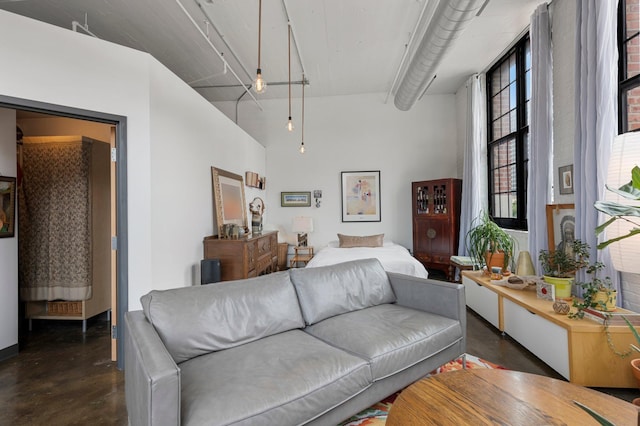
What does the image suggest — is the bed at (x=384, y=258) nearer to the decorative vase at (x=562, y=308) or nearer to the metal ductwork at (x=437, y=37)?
the decorative vase at (x=562, y=308)

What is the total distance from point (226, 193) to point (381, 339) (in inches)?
126

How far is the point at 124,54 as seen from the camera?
254 centimetres

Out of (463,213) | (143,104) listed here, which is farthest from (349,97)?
(143,104)

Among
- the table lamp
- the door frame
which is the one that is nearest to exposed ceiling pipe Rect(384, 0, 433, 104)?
the table lamp

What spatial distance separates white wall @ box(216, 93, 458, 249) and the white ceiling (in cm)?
98

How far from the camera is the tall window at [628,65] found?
240 cm

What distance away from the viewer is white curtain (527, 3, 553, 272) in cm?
Answer: 314

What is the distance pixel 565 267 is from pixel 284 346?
2.54 meters

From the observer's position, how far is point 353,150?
611 cm

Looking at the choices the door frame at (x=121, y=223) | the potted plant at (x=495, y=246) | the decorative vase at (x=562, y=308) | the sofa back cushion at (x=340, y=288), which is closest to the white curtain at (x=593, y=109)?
the decorative vase at (x=562, y=308)

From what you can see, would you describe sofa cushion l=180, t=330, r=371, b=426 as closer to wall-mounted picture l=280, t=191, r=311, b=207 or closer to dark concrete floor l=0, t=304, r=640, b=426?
dark concrete floor l=0, t=304, r=640, b=426

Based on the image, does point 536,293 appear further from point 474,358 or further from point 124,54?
point 124,54

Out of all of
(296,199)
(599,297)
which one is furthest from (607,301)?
(296,199)

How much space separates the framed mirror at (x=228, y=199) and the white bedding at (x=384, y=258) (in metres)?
1.36
